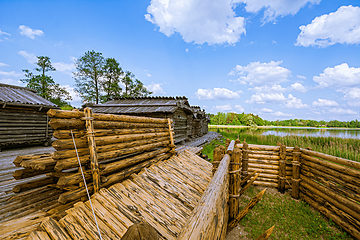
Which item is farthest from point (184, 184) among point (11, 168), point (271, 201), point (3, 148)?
point (3, 148)

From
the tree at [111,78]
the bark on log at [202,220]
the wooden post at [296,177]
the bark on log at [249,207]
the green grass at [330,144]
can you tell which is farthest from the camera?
the tree at [111,78]

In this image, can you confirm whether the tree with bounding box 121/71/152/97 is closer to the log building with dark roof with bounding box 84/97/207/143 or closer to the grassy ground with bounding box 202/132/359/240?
the log building with dark roof with bounding box 84/97/207/143

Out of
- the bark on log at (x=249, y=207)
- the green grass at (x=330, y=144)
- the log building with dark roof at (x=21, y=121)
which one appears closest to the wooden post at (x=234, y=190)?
the bark on log at (x=249, y=207)

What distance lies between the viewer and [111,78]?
2675 cm

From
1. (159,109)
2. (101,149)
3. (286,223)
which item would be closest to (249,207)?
(286,223)

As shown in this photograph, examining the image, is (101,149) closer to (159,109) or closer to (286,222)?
(286,222)

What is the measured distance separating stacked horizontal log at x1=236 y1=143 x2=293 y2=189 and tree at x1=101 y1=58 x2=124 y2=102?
25295 mm

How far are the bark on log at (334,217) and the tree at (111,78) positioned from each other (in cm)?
2746

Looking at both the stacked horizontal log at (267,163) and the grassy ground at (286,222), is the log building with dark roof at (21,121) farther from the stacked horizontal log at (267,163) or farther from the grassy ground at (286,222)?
the stacked horizontal log at (267,163)

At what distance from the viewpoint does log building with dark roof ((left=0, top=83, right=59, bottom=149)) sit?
9086mm

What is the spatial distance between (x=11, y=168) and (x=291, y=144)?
1884 centimetres

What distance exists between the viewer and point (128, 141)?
423 cm

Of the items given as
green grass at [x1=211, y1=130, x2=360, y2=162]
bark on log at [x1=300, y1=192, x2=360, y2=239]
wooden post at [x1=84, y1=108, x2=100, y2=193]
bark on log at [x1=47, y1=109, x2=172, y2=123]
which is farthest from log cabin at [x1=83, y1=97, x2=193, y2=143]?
bark on log at [x1=300, y1=192, x2=360, y2=239]

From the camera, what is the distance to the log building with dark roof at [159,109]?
12656 millimetres
